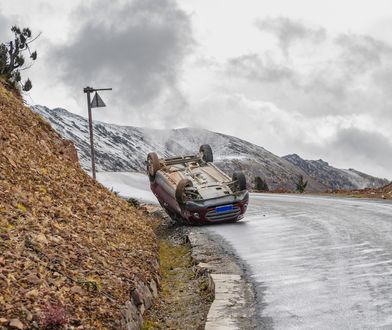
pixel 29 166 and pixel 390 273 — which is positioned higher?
pixel 29 166

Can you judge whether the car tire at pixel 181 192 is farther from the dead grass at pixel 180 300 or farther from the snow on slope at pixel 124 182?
the snow on slope at pixel 124 182

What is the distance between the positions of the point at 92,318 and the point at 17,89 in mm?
18297

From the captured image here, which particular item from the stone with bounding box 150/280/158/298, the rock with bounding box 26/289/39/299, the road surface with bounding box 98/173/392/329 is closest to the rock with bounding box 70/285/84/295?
the rock with bounding box 26/289/39/299

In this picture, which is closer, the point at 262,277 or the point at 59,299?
the point at 59,299

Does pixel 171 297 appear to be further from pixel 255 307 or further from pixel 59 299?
pixel 59 299

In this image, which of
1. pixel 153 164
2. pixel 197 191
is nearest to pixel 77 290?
pixel 197 191

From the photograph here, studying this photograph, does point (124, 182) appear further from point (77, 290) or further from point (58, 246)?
point (77, 290)

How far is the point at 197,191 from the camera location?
16844mm

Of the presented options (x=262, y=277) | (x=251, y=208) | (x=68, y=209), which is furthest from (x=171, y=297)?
(x=251, y=208)

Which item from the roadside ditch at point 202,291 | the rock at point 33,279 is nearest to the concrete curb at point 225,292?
the roadside ditch at point 202,291

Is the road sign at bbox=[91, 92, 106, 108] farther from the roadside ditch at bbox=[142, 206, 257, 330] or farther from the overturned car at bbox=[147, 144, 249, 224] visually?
the roadside ditch at bbox=[142, 206, 257, 330]

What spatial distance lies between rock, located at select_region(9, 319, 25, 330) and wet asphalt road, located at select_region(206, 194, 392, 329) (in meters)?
3.11

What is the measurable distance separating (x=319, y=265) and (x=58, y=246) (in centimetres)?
487

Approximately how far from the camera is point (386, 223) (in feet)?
49.1
